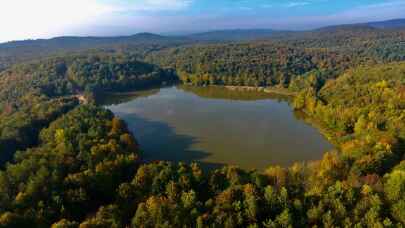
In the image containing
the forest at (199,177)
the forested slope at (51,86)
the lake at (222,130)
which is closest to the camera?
the forest at (199,177)

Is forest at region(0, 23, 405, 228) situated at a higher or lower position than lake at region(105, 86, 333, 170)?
higher

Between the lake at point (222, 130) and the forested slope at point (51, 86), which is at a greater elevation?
the forested slope at point (51, 86)

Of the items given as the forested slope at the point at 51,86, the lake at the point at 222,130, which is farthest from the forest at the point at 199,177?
the lake at the point at 222,130

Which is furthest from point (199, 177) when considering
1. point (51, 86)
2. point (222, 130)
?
point (51, 86)

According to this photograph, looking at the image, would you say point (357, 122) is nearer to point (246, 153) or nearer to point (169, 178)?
point (246, 153)

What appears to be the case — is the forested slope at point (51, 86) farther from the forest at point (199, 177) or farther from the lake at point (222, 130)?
the lake at point (222, 130)

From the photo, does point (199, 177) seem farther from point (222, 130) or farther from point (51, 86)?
point (51, 86)

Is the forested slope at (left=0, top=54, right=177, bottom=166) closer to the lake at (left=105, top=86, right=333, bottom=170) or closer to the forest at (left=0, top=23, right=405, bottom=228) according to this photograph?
the forest at (left=0, top=23, right=405, bottom=228)

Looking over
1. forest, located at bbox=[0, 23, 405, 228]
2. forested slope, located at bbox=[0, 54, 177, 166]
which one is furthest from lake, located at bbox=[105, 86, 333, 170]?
forested slope, located at bbox=[0, 54, 177, 166]

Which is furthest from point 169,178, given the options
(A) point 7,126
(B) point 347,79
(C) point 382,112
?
(B) point 347,79
